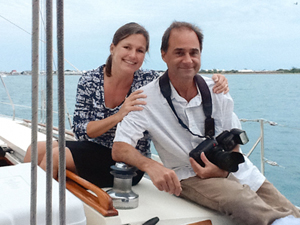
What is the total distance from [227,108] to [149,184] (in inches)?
18.6

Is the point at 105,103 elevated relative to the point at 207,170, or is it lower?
elevated

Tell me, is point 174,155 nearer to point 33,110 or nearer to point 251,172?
point 251,172

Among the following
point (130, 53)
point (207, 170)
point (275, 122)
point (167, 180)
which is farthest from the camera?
point (275, 122)

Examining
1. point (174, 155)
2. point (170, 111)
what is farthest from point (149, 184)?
point (170, 111)

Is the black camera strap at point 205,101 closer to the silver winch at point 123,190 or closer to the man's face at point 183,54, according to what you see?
the man's face at point 183,54

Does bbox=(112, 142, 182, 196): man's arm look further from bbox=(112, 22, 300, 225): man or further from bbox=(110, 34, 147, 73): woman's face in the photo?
bbox=(110, 34, 147, 73): woman's face

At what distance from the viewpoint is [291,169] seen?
13.3m

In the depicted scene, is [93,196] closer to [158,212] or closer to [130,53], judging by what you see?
[158,212]

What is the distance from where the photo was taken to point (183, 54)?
1.42 metres

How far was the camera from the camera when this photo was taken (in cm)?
131

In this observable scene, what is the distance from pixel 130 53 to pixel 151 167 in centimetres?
54

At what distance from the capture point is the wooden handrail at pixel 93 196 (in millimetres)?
1119

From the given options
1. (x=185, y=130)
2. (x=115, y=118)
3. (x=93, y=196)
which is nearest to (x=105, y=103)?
(x=115, y=118)

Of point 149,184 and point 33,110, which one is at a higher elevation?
point 33,110
